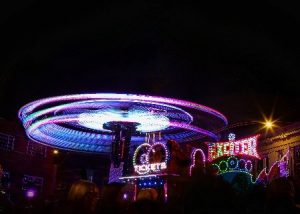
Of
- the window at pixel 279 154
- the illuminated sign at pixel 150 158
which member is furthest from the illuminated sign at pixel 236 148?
the illuminated sign at pixel 150 158

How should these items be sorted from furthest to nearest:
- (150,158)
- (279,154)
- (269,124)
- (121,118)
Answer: (279,154), (269,124), (150,158), (121,118)

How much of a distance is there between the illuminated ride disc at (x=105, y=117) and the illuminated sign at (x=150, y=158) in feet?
3.00

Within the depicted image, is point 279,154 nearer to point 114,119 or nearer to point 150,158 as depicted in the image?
point 150,158

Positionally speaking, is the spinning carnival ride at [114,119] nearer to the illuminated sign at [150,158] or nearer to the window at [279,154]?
the illuminated sign at [150,158]

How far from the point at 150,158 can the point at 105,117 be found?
4.88 m

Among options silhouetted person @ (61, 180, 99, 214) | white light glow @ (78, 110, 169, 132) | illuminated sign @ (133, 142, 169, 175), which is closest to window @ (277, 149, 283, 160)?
illuminated sign @ (133, 142, 169, 175)

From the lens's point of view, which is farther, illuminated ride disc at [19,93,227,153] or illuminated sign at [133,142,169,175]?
illuminated sign at [133,142,169,175]

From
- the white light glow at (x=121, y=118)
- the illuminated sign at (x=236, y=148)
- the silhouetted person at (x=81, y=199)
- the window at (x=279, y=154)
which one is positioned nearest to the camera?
the silhouetted person at (x=81, y=199)

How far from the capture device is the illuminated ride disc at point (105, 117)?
14898mm

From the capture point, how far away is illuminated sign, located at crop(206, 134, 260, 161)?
77.8ft

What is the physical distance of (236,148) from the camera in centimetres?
2438

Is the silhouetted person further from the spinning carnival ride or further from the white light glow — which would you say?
the white light glow

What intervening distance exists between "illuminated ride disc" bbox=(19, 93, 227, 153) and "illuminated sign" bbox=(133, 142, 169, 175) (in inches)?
36.0

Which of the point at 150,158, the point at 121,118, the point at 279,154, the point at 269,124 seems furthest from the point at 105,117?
the point at 279,154
